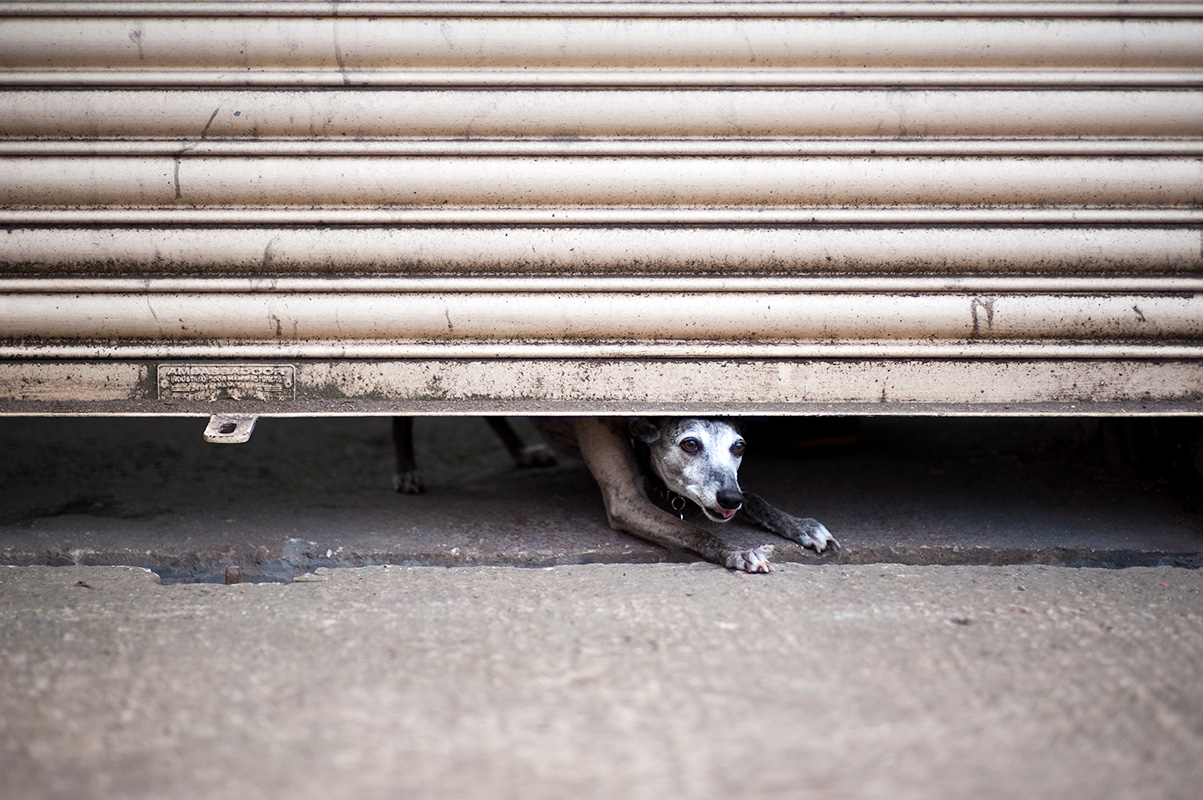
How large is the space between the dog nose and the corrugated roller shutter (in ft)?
1.62

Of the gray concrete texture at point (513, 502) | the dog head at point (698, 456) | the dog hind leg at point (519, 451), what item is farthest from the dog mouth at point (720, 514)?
the dog hind leg at point (519, 451)

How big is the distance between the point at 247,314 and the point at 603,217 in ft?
4.04

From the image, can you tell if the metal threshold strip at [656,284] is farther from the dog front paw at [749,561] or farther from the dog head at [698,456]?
the dog front paw at [749,561]

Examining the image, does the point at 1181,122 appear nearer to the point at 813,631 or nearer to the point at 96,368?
the point at 813,631

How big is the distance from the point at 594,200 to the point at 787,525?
136 cm

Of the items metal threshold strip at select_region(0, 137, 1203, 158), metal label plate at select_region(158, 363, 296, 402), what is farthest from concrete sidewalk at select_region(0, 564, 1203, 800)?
metal threshold strip at select_region(0, 137, 1203, 158)

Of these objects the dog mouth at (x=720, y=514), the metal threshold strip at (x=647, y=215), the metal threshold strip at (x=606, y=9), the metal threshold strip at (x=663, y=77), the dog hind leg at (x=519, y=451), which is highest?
the metal threshold strip at (x=606, y=9)

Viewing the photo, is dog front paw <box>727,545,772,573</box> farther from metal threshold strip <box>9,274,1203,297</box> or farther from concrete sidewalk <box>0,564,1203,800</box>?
metal threshold strip <box>9,274,1203,297</box>

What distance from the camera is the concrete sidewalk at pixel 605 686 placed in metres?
1.72

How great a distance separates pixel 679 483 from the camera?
3270 mm

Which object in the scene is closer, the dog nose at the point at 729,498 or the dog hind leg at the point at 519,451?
the dog nose at the point at 729,498

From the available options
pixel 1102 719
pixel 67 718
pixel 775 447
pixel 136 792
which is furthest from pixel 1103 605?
pixel 67 718

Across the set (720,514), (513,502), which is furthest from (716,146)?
(513,502)

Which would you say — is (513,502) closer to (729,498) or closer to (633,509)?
(633,509)
